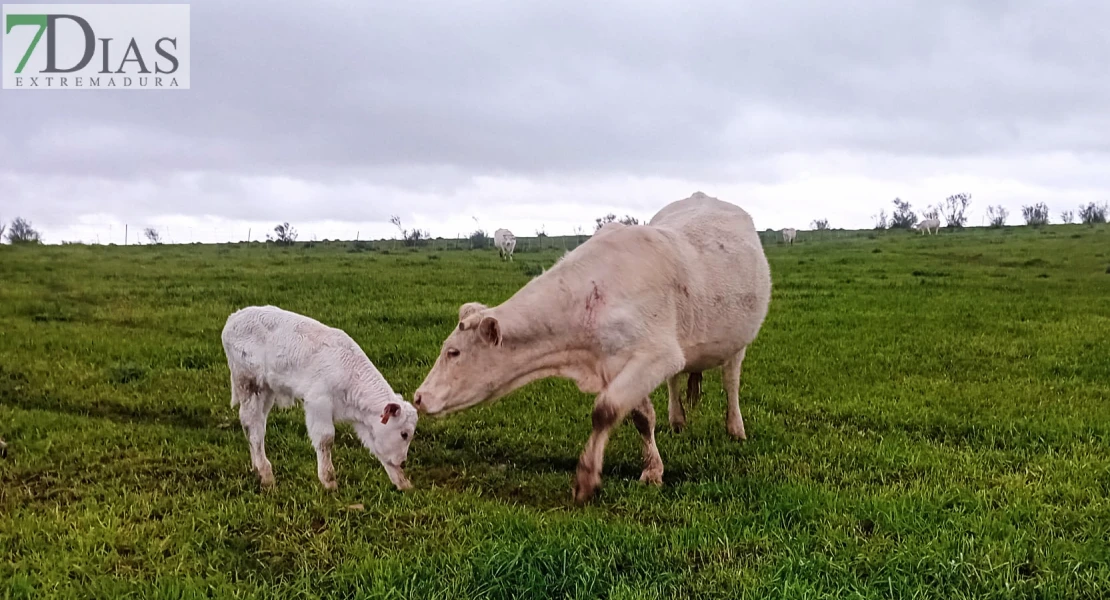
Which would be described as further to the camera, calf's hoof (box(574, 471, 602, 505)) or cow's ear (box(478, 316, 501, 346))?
cow's ear (box(478, 316, 501, 346))

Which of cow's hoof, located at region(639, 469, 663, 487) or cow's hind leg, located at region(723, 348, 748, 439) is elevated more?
cow's hind leg, located at region(723, 348, 748, 439)

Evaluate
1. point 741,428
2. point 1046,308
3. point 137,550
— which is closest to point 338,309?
point 741,428

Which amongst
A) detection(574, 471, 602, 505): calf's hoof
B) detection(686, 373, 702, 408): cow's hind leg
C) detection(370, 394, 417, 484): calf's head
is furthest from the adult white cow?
detection(686, 373, 702, 408): cow's hind leg

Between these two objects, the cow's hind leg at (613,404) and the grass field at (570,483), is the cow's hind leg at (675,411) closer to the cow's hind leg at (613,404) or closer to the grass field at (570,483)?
the grass field at (570,483)

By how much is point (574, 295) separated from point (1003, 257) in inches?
1071

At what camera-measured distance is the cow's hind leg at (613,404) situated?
5.75 meters

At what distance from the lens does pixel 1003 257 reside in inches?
1111

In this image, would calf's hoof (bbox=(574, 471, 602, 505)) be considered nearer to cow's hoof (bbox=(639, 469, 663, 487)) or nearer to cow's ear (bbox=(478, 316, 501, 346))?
cow's hoof (bbox=(639, 469, 663, 487))

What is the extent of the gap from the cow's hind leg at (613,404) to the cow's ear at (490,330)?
0.88 metres

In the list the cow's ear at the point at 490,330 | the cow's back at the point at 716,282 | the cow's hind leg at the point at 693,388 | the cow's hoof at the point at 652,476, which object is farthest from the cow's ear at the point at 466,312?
the cow's hind leg at the point at 693,388

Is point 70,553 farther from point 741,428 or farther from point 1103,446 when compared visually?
point 1103,446

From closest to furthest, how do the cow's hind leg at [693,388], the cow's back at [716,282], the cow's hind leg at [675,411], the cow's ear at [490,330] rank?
the cow's ear at [490,330]
the cow's back at [716,282]
the cow's hind leg at [675,411]
the cow's hind leg at [693,388]

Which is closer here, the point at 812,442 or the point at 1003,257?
the point at 812,442

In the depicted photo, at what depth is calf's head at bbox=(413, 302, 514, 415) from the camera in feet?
19.4
